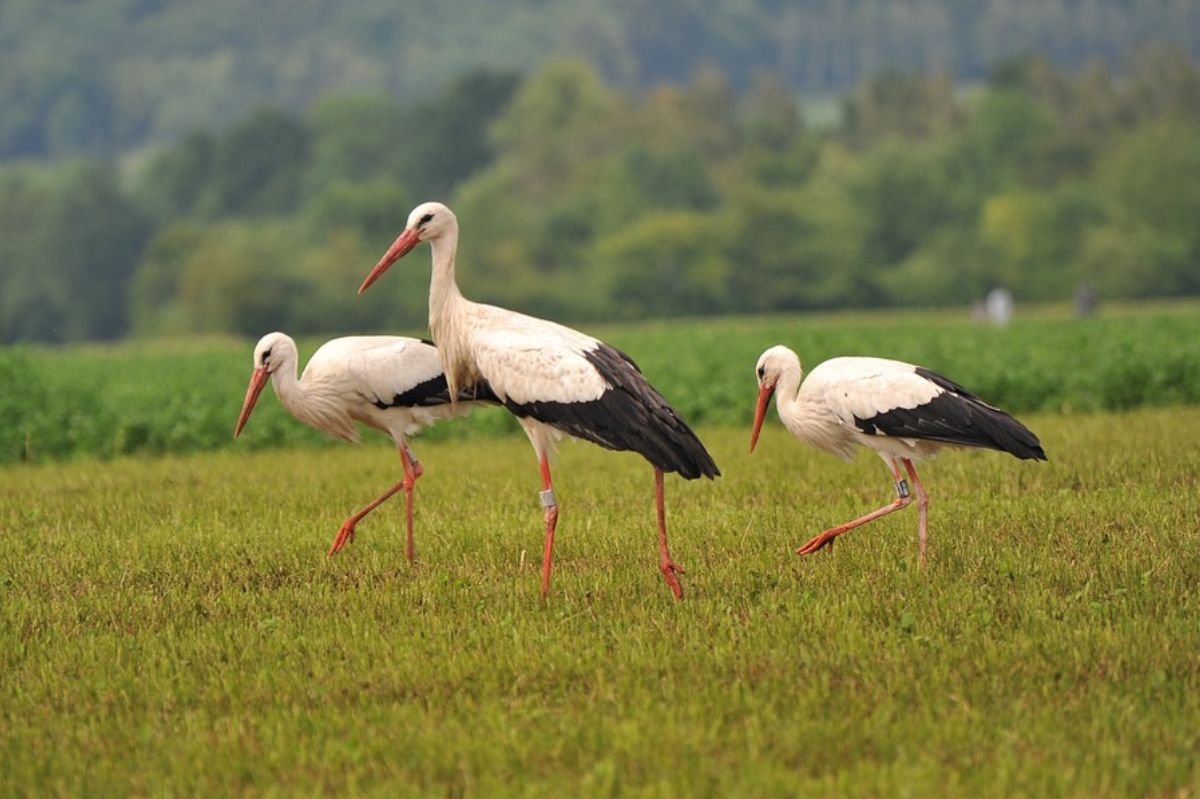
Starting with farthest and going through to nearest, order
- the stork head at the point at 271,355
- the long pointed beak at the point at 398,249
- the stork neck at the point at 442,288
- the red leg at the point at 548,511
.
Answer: the stork head at the point at 271,355, the stork neck at the point at 442,288, the long pointed beak at the point at 398,249, the red leg at the point at 548,511

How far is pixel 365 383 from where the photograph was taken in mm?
10445

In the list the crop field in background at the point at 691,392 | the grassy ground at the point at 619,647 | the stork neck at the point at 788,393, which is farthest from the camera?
the crop field in background at the point at 691,392

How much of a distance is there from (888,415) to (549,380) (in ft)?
6.61

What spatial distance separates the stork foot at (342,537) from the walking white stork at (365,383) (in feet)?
0.79

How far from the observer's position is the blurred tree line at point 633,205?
8262cm

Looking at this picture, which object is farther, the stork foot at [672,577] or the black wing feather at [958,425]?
the black wing feather at [958,425]

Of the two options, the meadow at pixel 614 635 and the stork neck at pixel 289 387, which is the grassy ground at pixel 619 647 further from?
the stork neck at pixel 289 387

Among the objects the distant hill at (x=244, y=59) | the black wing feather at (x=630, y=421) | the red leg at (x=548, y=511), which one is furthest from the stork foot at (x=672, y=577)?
the distant hill at (x=244, y=59)

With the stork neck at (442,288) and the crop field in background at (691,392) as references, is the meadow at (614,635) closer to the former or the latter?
the stork neck at (442,288)

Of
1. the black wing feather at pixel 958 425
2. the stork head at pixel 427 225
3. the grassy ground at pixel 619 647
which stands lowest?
the grassy ground at pixel 619 647

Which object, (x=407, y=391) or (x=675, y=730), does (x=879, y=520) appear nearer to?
(x=407, y=391)

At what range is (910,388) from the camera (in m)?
9.23

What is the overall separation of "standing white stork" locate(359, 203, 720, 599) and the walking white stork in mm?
1258

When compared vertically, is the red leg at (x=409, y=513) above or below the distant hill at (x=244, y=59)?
below
